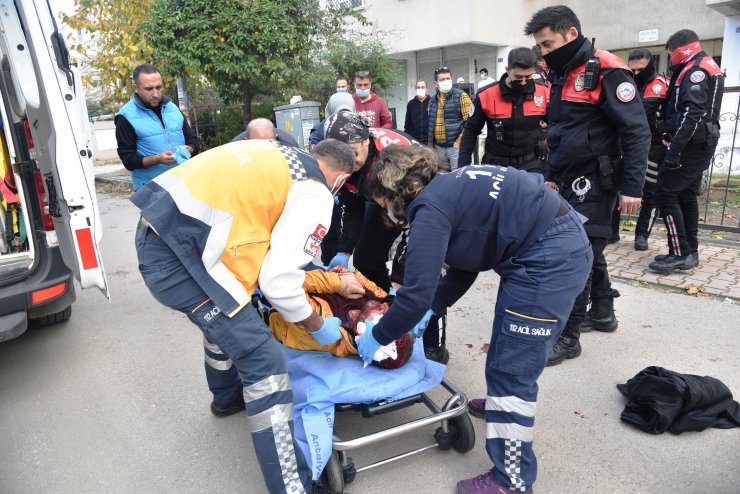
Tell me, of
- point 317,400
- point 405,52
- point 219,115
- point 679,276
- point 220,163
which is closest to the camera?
point 220,163

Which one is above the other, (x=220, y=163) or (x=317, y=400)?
(x=220, y=163)

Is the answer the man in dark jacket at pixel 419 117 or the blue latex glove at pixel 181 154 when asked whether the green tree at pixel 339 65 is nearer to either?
the man in dark jacket at pixel 419 117

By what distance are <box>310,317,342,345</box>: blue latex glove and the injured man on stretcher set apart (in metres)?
0.14

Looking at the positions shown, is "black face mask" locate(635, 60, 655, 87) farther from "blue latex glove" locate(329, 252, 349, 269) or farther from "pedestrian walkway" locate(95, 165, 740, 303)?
"blue latex glove" locate(329, 252, 349, 269)

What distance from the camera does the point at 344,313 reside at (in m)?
2.80

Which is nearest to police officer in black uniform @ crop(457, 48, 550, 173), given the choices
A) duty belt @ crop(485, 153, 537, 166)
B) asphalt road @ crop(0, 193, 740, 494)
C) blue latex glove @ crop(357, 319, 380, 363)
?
duty belt @ crop(485, 153, 537, 166)

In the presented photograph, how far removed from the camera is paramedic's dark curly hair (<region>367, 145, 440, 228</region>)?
2.12m

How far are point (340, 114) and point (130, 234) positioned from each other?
17.4ft

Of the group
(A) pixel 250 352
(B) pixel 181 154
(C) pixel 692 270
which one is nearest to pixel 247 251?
(A) pixel 250 352

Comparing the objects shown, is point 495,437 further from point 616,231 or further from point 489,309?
point 616,231

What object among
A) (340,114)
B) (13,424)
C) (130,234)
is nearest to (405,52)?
(130,234)

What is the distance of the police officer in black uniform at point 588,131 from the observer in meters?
3.10

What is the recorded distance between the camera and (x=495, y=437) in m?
2.15

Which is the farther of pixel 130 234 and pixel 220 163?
pixel 130 234
